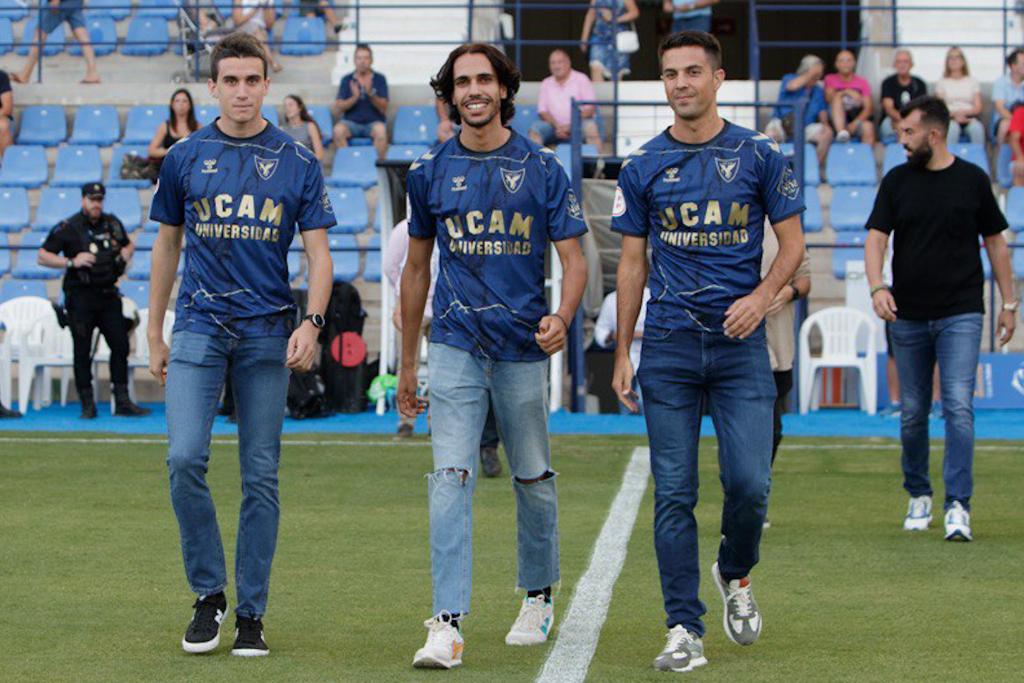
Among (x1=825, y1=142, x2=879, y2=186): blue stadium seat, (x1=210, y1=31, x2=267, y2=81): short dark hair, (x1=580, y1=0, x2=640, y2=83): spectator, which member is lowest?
(x1=210, y1=31, x2=267, y2=81): short dark hair

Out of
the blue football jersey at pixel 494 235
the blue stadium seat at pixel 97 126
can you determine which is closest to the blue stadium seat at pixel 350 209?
the blue stadium seat at pixel 97 126

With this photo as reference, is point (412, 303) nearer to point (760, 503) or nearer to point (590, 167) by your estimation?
point (760, 503)

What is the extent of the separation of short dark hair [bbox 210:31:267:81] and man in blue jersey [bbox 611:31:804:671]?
1.33 meters

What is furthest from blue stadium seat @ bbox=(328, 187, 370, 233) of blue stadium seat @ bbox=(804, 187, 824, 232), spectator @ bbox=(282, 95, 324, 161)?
blue stadium seat @ bbox=(804, 187, 824, 232)

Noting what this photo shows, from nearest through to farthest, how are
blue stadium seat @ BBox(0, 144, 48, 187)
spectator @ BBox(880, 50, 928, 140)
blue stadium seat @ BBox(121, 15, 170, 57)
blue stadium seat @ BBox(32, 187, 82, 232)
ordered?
spectator @ BBox(880, 50, 928, 140)
blue stadium seat @ BBox(32, 187, 82, 232)
blue stadium seat @ BBox(0, 144, 48, 187)
blue stadium seat @ BBox(121, 15, 170, 57)

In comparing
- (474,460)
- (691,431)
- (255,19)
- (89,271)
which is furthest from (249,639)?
(255,19)

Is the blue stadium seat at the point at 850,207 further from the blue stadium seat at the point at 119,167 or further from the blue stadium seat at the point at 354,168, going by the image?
the blue stadium seat at the point at 119,167

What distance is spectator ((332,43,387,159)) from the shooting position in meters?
21.3

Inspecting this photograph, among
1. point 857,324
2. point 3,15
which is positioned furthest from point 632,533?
point 3,15

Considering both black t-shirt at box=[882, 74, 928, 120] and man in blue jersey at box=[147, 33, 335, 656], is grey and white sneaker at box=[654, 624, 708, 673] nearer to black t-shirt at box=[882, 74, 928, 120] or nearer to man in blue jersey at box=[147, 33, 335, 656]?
man in blue jersey at box=[147, 33, 335, 656]

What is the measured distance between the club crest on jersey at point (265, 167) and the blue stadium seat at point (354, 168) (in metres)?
14.2

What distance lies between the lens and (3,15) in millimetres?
24625

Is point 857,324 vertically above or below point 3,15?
below

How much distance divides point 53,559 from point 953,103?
15030 millimetres
